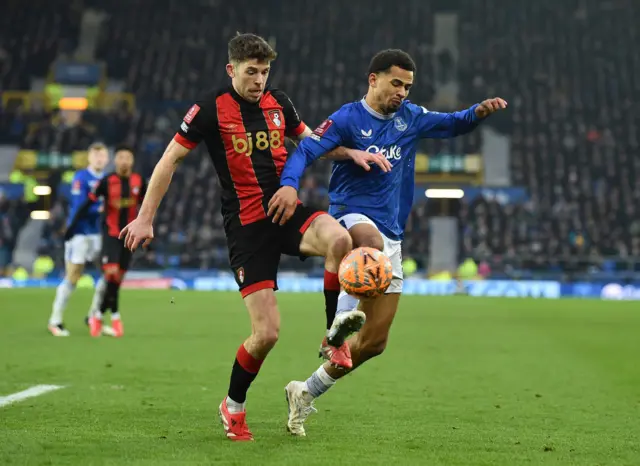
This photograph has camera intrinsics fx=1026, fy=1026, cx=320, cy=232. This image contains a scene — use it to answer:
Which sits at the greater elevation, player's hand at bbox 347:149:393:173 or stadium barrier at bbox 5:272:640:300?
player's hand at bbox 347:149:393:173

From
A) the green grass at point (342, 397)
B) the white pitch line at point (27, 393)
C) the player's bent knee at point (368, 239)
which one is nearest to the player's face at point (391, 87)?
the player's bent knee at point (368, 239)

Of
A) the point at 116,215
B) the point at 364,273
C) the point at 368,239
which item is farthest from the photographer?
the point at 116,215

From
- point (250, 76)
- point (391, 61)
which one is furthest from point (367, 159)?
point (250, 76)

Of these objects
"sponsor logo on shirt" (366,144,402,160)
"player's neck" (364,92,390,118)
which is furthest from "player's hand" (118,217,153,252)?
"player's neck" (364,92,390,118)

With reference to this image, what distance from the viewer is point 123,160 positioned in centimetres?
1281

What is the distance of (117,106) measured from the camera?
1508 inches

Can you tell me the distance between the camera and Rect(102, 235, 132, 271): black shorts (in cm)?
1293

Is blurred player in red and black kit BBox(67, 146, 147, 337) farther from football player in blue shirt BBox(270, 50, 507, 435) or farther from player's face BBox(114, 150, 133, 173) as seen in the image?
football player in blue shirt BBox(270, 50, 507, 435)

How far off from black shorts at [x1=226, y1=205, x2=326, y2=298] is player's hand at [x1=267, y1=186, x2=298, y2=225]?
143 millimetres

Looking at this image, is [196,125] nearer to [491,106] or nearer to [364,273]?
[364,273]

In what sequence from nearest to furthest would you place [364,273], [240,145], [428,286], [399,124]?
[364,273] < [240,145] < [399,124] < [428,286]

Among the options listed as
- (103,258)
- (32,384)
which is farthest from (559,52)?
(32,384)

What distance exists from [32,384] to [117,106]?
3124cm

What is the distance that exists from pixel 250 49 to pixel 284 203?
0.86 m
